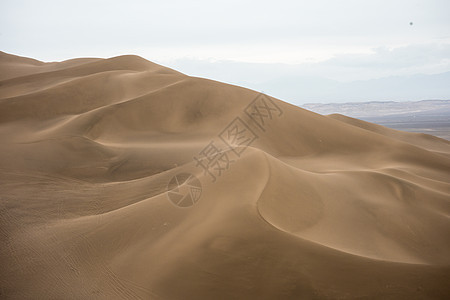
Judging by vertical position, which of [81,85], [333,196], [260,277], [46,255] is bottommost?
[46,255]

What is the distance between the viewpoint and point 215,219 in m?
6.03

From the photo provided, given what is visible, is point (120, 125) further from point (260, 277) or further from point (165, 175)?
point (260, 277)

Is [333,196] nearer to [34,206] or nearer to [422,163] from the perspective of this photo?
[34,206]

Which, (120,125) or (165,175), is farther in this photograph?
(120,125)

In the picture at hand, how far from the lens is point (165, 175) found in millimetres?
8922

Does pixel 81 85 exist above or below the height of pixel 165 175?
above

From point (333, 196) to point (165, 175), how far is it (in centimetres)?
407

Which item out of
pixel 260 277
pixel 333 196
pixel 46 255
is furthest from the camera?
pixel 333 196

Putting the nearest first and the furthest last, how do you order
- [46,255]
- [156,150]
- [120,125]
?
[46,255] → [156,150] → [120,125]

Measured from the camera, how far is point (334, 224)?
6.56 metres

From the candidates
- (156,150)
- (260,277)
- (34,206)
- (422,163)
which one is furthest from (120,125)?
(422,163)

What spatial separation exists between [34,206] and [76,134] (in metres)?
4.84

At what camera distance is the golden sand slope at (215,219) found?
5.17 metres

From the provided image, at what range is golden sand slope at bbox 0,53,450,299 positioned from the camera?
517 centimetres
